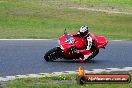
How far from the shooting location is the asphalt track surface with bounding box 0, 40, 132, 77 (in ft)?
47.7

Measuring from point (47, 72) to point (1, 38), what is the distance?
26.3ft

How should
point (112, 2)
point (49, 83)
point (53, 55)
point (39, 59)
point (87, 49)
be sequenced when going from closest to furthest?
1. point (49, 83)
2. point (53, 55)
3. point (87, 49)
4. point (39, 59)
5. point (112, 2)

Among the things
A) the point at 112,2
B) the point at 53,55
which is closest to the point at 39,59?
the point at 53,55

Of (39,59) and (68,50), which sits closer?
(68,50)

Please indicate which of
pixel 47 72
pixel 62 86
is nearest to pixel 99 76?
pixel 62 86

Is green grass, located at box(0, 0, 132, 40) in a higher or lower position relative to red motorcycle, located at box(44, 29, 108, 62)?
lower

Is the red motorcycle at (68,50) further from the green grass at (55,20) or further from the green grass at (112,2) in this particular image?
the green grass at (112,2)

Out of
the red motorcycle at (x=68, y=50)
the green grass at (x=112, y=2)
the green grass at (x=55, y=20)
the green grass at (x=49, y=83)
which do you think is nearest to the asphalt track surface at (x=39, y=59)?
the red motorcycle at (x=68, y=50)

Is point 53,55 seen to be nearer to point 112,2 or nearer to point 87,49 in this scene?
point 87,49

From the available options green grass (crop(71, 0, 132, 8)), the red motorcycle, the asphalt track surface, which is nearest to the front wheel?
the red motorcycle

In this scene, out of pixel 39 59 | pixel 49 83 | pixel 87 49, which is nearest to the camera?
pixel 49 83

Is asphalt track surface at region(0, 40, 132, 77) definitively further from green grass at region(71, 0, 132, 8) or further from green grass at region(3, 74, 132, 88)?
green grass at region(71, 0, 132, 8)

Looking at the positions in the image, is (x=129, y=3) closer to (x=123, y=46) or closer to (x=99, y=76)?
(x=123, y=46)

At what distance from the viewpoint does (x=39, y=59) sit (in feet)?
53.3
